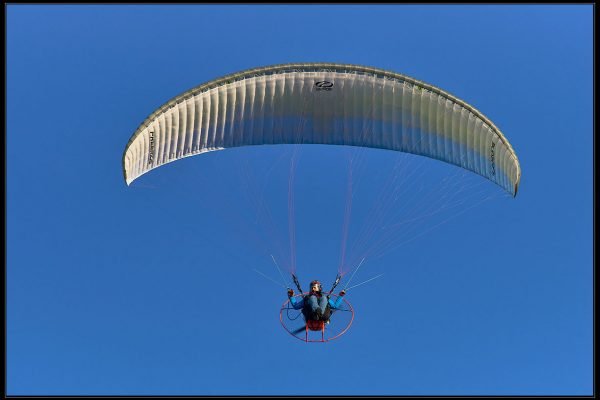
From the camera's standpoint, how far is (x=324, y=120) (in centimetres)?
2566

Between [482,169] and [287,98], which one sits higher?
[287,98]

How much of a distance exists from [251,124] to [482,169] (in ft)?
21.1

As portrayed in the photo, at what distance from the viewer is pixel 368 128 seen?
25.6m

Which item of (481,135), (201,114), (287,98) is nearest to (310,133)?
(287,98)

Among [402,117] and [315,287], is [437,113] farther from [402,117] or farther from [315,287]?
[315,287]

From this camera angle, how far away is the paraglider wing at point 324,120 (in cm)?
2438

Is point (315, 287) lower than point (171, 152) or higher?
lower

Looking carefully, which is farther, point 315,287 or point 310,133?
point 310,133

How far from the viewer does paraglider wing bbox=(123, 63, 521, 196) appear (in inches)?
960

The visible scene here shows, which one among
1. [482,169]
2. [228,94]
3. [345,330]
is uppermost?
[228,94]

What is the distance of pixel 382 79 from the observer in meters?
24.5

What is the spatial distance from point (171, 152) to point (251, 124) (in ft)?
7.60

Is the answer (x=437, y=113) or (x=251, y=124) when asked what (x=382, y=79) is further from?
(x=251, y=124)

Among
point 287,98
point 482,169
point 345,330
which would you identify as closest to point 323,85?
point 287,98
